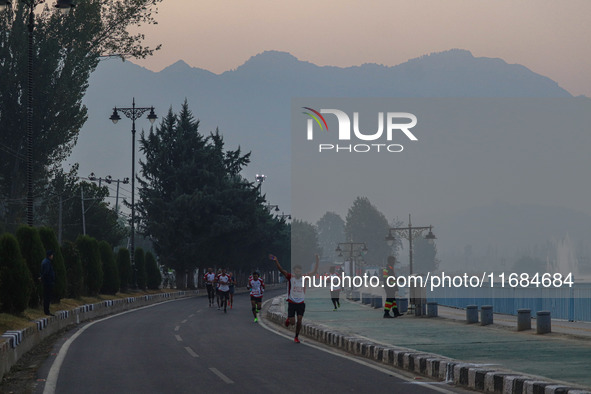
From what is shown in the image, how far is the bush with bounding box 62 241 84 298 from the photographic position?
35188 mm

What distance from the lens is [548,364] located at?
14.4 meters

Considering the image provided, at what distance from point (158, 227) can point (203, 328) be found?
46569 millimetres

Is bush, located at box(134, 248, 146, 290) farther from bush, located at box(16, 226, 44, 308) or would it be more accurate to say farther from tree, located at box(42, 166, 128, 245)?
bush, located at box(16, 226, 44, 308)

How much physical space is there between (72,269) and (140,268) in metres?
20.1

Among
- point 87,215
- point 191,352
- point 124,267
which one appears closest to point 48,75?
point 124,267

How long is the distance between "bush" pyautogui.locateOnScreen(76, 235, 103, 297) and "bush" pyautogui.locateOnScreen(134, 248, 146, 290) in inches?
591

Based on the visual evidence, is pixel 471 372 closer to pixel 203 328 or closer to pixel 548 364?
pixel 548 364

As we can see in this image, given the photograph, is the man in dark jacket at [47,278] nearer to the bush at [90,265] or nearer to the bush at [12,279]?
the bush at [12,279]

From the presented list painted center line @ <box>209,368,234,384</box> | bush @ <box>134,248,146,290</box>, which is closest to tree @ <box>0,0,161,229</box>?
bush @ <box>134,248,146,290</box>

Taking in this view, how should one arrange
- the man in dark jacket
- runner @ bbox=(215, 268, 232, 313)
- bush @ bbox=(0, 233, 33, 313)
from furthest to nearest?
runner @ bbox=(215, 268, 232, 313), the man in dark jacket, bush @ bbox=(0, 233, 33, 313)

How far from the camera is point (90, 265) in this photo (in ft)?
129

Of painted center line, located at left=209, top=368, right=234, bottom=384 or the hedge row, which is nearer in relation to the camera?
painted center line, located at left=209, top=368, right=234, bottom=384

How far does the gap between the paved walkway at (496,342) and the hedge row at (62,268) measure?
9.38 m

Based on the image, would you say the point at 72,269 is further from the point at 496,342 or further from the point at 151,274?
the point at 151,274
